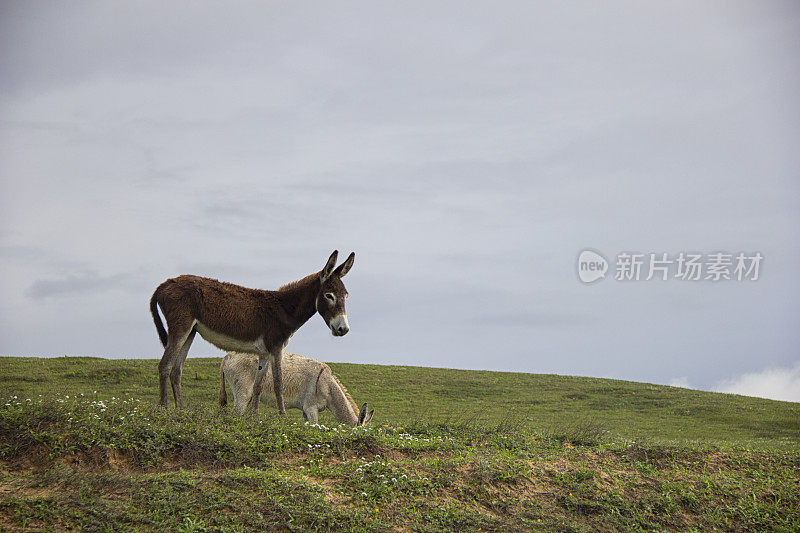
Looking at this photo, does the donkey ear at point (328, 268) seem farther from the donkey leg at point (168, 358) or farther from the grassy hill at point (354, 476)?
the donkey leg at point (168, 358)

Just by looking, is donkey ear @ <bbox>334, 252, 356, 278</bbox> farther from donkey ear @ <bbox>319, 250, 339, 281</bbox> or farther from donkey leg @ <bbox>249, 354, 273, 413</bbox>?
donkey leg @ <bbox>249, 354, 273, 413</bbox>

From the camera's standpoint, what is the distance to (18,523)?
855 cm

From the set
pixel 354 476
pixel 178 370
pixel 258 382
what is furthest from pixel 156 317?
pixel 354 476

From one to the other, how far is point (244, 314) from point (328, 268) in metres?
2.27

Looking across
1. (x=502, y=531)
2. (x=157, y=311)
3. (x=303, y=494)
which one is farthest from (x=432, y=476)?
(x=157, y=311)

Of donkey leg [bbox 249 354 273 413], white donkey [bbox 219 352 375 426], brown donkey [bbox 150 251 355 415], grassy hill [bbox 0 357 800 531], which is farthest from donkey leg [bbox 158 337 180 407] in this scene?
white donkey [bbox 219 352 375 426]

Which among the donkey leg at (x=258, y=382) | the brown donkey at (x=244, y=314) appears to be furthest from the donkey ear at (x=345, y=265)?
the donkey leg at (x=258, y=382)

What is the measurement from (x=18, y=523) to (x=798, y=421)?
1398 inches

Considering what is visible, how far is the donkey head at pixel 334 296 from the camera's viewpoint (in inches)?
594

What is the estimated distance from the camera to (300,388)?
17875mm

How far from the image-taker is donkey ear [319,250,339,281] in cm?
1514

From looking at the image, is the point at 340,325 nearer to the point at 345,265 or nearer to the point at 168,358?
the point at 345,265

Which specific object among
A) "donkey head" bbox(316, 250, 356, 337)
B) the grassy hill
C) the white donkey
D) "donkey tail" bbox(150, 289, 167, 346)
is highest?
"donkey head" bbox(316, 250, 356, 337)

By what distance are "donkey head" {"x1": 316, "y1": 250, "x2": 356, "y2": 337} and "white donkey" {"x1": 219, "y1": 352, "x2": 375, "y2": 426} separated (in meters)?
3.18
